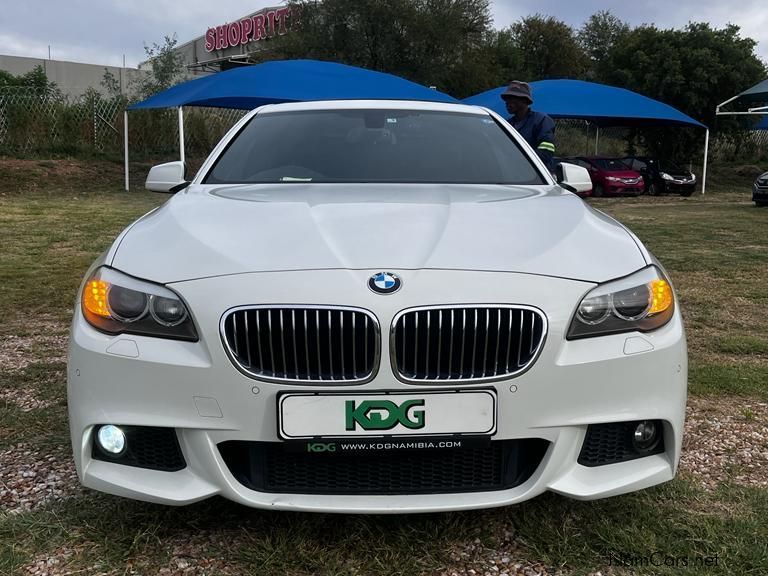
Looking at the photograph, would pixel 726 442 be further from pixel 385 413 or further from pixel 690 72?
pixel 690 72

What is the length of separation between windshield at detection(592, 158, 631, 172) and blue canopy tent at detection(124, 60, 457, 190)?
6.82 metres

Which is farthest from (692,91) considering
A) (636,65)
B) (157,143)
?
(157,143)

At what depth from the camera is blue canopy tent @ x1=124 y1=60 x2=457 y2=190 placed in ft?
50.9

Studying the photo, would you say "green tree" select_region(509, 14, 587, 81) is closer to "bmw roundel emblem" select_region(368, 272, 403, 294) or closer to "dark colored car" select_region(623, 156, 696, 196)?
"dark colored car" select_region(623, 156, 696, 196)

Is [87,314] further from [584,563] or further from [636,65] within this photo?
[636,65]

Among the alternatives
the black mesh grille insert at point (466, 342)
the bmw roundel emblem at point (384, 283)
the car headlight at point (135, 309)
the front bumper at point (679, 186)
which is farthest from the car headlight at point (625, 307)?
the front bumper at point (679, 186)

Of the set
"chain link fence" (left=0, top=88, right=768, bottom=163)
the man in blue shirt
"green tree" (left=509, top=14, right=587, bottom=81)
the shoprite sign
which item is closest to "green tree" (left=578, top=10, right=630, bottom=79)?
"green tree" (left=509, top=14, right=587, bottom=81)

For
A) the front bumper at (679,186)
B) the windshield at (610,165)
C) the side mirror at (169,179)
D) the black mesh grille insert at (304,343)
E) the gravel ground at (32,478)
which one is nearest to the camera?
the black mesh grille insert at (304,343)

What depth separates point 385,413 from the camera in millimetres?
1747

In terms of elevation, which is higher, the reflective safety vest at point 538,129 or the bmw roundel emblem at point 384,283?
the reflective safety vest at point 538,129

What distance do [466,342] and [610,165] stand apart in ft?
68.3

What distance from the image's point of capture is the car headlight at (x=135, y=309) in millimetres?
1816

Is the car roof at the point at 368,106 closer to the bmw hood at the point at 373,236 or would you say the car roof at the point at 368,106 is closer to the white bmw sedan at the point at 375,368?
the bmw hood at the point at 373,236

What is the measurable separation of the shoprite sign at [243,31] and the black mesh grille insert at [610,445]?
4035 centimetres
